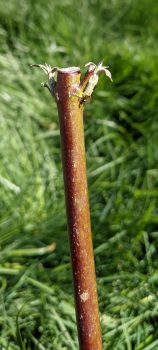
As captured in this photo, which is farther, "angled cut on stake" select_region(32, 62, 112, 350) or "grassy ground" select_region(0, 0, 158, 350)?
"grassy ground" select_region(0, 0, 158, 350)

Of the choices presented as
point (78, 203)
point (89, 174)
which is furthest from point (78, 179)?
point (89, 174)

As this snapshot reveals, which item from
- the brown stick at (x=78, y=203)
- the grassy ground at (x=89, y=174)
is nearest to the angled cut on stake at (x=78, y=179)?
the brown stick at (x=78, y=203)

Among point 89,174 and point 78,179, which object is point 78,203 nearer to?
point 78,179

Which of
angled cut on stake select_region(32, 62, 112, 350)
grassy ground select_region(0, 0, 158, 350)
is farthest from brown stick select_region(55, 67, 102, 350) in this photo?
grassy ground select_region(0, 0, 158, 350)

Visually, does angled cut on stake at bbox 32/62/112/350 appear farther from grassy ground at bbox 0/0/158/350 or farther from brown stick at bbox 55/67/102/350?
grassy ground at bbox 0/0/158/350

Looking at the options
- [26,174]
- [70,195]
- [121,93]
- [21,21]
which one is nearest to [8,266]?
[26,174]

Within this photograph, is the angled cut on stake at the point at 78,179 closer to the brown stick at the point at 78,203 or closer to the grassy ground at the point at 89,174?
the brown stick at the point at 78,203
